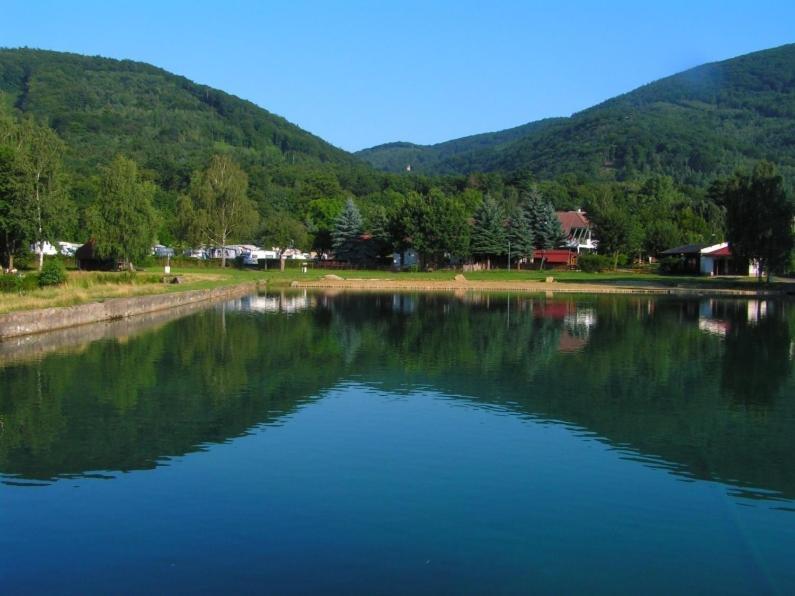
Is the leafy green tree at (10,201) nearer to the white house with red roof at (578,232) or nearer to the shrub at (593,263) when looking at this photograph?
the shrub at (593,263)

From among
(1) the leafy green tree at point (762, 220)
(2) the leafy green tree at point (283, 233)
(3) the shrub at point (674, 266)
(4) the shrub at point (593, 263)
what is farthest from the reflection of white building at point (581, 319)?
(2) the leafy green tree at point (283, 233)

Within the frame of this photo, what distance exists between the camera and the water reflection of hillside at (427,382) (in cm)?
1473

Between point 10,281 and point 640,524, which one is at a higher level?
point 10,281

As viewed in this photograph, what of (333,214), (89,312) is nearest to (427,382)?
(89,312)

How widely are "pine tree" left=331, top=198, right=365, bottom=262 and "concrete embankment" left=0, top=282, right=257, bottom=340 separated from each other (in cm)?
4110

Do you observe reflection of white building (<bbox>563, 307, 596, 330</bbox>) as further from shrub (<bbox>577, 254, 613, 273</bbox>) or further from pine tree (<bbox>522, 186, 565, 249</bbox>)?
pine tree (<bbox>522, 186, 565, 249</bbox>)

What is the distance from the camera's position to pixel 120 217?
5506 cm

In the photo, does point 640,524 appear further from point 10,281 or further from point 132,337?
point 10,281

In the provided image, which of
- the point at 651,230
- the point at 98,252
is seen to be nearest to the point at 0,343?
the point at 98,252

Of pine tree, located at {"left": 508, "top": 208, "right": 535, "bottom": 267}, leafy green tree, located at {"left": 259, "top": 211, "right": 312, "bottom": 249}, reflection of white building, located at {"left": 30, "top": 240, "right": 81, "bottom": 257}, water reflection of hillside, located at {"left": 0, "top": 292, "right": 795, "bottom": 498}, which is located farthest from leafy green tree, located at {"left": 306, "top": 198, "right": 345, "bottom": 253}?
water reflection of hillside, located at {"left": 0, "top": 292, "right": 795, "bottom": 498}

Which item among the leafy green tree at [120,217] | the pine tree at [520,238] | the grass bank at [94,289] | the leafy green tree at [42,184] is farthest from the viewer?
the pine tree at [520,238]

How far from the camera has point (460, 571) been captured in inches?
369

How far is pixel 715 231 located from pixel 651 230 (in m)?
11.4

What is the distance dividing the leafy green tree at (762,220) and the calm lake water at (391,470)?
3771cm
